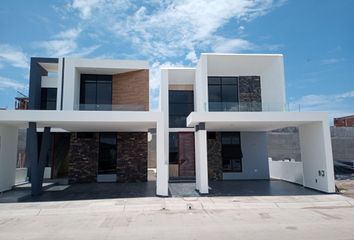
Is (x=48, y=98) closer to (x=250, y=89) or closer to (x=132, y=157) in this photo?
(x=132, y=157)

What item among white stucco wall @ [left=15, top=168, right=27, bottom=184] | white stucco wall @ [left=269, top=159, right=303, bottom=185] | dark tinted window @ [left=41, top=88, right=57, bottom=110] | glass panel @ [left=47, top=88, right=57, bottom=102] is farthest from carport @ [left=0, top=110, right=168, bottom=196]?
white stucco wall @ [left=269, top=159, right=303, bottom=185]

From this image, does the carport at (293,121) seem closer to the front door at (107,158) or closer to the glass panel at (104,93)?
the front door at (107,158)

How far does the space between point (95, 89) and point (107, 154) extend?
4.54m

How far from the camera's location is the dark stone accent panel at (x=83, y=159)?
59.2 feet

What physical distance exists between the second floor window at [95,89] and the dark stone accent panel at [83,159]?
94.1 inches

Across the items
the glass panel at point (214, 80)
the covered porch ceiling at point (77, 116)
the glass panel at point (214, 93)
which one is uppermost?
the glass panel at point (214, 80)

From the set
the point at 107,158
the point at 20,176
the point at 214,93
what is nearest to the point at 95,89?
the point at 107,158

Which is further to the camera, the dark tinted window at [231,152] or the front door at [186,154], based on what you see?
the front door at [186,154]

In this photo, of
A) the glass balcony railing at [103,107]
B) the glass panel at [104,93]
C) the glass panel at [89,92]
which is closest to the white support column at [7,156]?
the glass balcony railing at [103,107]

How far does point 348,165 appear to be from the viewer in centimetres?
2253

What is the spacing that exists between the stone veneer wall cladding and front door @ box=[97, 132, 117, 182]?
245cm

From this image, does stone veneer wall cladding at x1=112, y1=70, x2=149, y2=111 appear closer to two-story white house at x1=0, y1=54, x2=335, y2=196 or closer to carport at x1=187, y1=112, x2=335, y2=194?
two-story white house at x1=0, y1=54, x2=335, y2=196

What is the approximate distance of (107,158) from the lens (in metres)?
18.4

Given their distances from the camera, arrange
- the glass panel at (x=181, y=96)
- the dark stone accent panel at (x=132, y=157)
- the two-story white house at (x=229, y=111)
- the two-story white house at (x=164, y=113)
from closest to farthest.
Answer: the two-story white house at (x=229, y=111), the two-story white house at (x=164, y=113), the dark stone accent panel at (x=132, y=157), the glass panel at (x=181, y=96)
